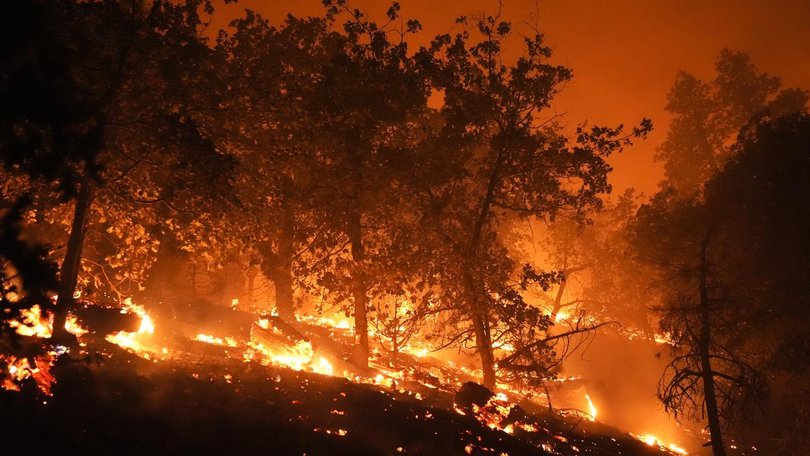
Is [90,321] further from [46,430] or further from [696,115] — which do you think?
[696,115]

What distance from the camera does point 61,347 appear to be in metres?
10.1

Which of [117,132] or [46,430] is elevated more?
[117,132]

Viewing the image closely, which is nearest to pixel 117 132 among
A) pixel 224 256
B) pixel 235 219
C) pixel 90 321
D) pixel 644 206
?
pixel 235 219

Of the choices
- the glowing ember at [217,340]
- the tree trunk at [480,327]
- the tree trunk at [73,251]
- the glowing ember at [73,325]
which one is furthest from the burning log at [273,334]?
the tree trunk at [73,251]

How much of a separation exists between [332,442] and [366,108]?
35.1 feet

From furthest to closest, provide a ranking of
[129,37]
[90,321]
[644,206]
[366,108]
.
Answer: [644,206] < [366,108] < [90,321] < [129,37]

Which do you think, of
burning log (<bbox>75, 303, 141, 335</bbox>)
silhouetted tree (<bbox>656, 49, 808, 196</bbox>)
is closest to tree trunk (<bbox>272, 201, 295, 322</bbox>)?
burning log (<bbox>75, 303, 141, 335</bbox>)

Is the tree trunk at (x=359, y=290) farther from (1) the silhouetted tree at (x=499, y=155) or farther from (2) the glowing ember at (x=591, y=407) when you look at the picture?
(2) the glowing ember at (x=591, y=407)

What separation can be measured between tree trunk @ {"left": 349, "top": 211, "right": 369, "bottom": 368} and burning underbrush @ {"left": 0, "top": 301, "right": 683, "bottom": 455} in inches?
36.7

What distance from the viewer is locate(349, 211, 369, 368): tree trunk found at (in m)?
16.3

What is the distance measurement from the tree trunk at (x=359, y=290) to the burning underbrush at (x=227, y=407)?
0.93 metres

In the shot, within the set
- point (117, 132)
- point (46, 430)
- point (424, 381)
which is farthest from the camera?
point (424, 381)

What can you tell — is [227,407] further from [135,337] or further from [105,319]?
[105,319]

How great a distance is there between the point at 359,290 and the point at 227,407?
8731 millimetres
